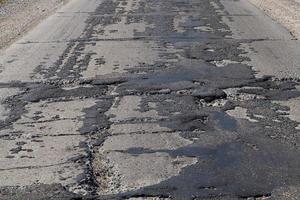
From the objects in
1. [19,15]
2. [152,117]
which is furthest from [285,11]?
[152,117]

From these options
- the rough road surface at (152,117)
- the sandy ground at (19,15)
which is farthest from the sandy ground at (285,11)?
the sandy ground at (19,15)

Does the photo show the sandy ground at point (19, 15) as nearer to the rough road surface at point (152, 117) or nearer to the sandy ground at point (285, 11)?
the rough road surface at point (152, 117)

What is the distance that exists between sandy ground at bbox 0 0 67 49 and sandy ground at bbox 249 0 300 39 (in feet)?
22.2

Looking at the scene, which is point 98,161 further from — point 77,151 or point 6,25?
point 6,25

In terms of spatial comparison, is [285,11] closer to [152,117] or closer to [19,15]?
[19,15]

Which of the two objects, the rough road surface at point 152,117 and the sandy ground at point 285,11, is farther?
the sandy ground at point 285,11

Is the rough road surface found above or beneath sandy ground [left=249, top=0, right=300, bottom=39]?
above

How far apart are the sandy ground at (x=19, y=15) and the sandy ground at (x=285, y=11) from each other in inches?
267

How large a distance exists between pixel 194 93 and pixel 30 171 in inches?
125

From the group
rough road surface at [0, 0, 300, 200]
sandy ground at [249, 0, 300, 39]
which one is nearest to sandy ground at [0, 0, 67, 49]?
rough road surface at [0, 0, 300, 200]

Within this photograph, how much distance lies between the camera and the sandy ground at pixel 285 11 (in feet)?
47.5

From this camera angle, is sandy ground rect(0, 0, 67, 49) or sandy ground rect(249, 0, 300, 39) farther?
sandy ground rect(249, 0, 300, 39)

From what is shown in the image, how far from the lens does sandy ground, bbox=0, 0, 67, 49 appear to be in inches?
554

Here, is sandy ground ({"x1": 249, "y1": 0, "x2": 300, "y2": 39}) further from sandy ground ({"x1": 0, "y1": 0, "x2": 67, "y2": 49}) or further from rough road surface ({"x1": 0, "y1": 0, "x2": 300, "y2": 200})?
sandy ground ({"x1": 0, "y1": 0, "x2": 67, "y2": 49})
